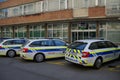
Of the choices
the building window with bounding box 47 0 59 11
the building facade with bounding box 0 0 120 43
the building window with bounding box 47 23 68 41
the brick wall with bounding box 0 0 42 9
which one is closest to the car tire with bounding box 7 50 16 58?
the building facade with bounding box 0 0 120 43

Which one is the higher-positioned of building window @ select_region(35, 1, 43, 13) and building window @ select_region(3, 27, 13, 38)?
building window @ select_region(35, 1, 43, 13)

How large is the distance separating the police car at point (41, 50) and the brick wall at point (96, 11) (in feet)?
23.5

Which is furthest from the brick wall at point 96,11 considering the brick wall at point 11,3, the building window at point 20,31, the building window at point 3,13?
the building window at point 3,13

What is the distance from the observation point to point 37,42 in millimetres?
11664

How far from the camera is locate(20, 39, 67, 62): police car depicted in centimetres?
1127

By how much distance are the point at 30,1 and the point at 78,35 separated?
9.86 m

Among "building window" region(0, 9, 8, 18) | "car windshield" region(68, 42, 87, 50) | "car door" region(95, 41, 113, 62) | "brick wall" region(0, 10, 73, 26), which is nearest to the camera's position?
"car windshield" region(68, 42, 87, 50)

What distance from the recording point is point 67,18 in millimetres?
20109

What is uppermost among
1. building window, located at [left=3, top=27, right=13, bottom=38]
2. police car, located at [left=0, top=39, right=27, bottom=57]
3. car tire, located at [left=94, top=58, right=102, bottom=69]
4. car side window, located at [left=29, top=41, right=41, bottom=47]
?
building window, located at [left=3, top=27, right=13, bottom=38]

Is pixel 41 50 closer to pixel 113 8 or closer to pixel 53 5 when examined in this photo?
pixel 113 8

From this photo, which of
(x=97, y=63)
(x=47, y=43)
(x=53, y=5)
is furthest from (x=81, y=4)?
(x=97, y=63)

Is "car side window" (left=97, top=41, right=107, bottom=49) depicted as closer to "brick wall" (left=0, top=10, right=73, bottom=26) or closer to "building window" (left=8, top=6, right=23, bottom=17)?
"brick wall" (left=0, top=10, right=73, bottom=26)

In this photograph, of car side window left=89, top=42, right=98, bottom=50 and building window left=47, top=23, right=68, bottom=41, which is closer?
car side window left=89, top=42, right=98, bottom=50

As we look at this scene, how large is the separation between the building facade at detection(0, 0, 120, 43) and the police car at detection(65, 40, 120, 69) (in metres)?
7.64
